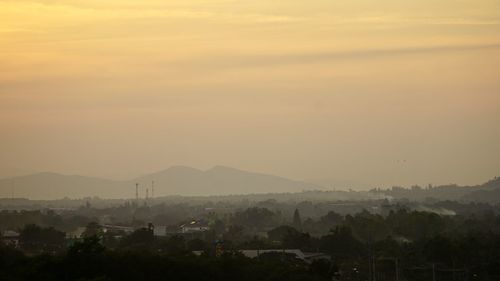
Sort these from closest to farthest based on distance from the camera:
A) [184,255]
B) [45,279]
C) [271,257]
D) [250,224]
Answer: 1. [45,279]
2. [184,255]
3. [271,257]
4. [250,224]

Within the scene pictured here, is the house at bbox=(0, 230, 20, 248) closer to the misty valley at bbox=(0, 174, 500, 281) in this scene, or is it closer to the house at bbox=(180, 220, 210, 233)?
the misty valley at bbox=(0, 174, 500, 281)

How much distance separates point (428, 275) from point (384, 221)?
35.9m

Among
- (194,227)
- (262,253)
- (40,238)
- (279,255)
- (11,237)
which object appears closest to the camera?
(279,255)

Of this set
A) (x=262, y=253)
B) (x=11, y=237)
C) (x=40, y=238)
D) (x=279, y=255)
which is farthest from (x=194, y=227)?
(x=279, y=255)

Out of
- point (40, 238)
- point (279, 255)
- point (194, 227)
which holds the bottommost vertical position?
point (279, 255)

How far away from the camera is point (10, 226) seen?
334ft

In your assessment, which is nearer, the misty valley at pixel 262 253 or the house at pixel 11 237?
the misty valley at pixel 262 253

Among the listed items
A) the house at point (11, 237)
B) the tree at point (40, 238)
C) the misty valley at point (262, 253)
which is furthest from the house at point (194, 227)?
the tree at point (40, 238)

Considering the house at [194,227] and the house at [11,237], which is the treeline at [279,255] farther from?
the house at [194,227]

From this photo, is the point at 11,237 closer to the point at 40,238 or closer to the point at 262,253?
the point at 40,238

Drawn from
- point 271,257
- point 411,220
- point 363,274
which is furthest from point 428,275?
point 411,220

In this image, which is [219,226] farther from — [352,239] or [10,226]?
[352,239]

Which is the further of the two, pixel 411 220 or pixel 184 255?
pixel 411 220

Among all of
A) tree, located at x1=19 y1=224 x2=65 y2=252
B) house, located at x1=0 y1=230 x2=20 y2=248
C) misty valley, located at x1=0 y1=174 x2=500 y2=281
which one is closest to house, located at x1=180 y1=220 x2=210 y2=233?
misty valley, located at x1=0 y1=174 x2=500 y2=281
